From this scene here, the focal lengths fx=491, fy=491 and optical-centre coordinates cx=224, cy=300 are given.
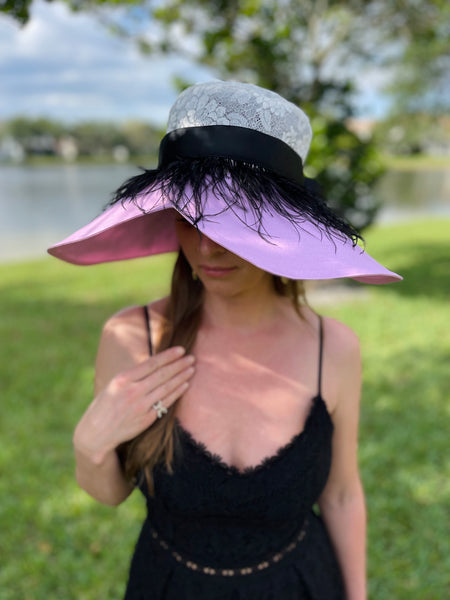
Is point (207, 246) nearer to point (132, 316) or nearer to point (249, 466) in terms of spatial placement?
point (132, 316)

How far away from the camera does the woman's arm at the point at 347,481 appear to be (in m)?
1.47

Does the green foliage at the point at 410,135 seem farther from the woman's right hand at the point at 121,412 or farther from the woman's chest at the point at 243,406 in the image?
the woman's right hand at the point at 121,412

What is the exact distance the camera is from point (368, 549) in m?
2.91

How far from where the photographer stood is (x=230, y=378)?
145 centimetres

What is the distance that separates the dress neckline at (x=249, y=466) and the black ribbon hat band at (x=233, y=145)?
679mm

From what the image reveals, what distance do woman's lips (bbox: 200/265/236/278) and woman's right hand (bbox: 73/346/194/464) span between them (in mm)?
291

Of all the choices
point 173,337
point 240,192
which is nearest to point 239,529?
point 173,337

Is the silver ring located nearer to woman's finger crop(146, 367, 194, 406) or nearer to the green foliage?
woman's finger crop(146, 367, 194, 406)

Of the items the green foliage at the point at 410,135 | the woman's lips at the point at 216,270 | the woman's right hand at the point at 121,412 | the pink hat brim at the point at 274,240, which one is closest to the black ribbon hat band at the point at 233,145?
the pink hat brim at the point at 274,240

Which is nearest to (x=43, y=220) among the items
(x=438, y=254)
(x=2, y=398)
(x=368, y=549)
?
(x=438, y=254)

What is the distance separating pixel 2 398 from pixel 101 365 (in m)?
3.76

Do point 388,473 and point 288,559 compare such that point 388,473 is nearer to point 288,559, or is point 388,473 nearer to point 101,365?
point 288,559

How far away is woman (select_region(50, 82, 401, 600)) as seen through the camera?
3.42ft

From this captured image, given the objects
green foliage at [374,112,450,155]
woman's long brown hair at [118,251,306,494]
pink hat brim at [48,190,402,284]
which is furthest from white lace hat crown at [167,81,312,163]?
green foliage at [374,112,450,155]
